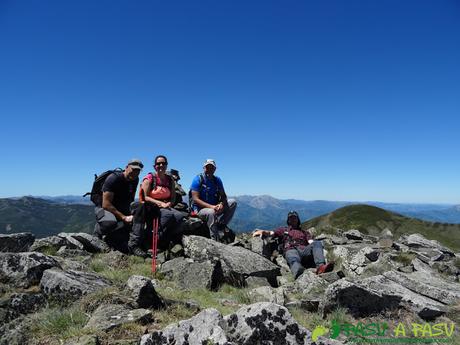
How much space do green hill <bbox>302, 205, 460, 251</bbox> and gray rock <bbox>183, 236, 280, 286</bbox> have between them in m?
14.1

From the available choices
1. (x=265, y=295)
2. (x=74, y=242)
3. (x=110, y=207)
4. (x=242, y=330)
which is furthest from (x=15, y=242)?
(x=242, y=330)

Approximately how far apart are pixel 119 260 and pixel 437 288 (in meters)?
9.97

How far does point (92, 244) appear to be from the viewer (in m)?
12.9

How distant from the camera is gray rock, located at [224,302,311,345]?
4.62 meters

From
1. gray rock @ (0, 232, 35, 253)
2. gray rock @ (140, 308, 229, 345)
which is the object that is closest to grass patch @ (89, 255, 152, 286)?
gray rock @ (0, 232, 35, 253)

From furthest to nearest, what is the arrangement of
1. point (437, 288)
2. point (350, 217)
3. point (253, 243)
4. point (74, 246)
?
point (350, 217), point (253, 243), point (74, 246), point (437, 288)

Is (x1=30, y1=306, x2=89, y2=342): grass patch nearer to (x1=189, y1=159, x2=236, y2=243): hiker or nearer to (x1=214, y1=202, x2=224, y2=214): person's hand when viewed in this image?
(x1=189, y1=159, x2=236, y2=243): hiker

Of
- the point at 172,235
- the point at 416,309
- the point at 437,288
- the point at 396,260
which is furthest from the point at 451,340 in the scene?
the point at 172,235

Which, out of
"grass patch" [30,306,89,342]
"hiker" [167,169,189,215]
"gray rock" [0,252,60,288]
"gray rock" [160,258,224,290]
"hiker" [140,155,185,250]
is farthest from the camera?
"hiker" [167,169,189,215]

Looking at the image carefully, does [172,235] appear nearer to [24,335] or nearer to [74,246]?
[74,246]

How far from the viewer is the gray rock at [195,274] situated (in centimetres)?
979

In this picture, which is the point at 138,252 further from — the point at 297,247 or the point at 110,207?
the point at 297,247

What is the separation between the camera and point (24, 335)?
17.8ft

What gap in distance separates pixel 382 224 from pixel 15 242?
66.9m
